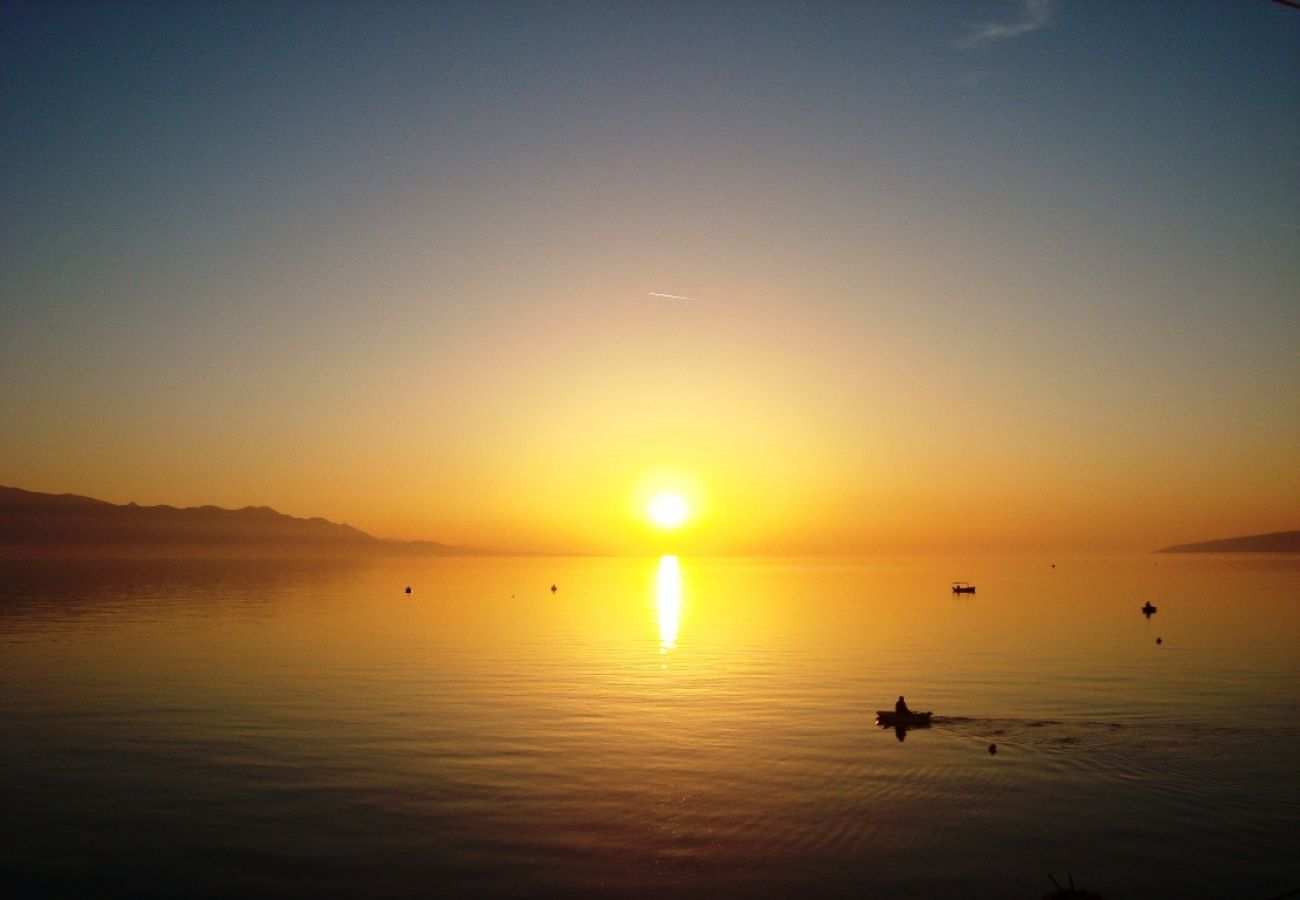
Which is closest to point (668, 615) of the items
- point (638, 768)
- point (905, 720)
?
point (905, 720)

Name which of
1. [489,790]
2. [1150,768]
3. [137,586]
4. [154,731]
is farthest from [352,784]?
[137,586]

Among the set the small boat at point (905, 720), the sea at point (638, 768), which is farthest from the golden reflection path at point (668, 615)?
the small boat at point (905, 720)

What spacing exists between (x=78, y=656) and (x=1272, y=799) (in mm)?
69423

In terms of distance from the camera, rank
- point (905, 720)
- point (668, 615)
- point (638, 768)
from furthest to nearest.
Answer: point (668, 615), point (905, 720), point (638, 768)

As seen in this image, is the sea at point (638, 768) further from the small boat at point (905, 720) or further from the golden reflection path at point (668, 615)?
the golden reflection path at point (668, 615)

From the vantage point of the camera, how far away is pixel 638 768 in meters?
36.0

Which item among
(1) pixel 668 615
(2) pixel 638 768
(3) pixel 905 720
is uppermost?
(1) pixel 668 615

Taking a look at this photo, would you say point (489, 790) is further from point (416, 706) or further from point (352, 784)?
point (416, 706)

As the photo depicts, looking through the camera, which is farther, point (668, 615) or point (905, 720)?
point (668, 615)

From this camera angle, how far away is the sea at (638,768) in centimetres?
2530

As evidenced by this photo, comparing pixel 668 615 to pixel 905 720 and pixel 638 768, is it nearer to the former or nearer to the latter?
pixel 905 720

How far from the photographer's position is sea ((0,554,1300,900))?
83.0 ft

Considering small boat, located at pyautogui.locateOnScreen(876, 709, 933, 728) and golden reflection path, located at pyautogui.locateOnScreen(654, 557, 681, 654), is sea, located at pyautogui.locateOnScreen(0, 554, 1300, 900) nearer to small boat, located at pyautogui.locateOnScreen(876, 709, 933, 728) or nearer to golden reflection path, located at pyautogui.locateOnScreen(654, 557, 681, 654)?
small boat, located at pyautogui.locateOnScreen(876, 709, 933, 728)

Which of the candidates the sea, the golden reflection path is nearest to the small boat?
the sea
